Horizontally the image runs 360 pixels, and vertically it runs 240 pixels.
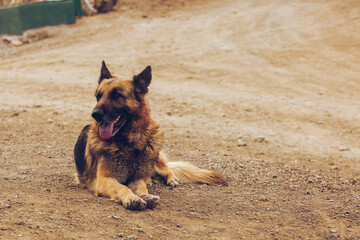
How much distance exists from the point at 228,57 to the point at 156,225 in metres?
12.4

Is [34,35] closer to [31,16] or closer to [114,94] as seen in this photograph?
[31,16]

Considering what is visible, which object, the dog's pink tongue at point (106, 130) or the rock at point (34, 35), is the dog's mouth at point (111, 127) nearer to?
the dog's pink tongue at point (106, 130)

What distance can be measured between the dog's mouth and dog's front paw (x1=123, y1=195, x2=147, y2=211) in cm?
88

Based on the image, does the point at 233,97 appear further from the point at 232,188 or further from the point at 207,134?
the point at 232,188

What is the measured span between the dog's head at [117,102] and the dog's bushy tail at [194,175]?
4.22ft

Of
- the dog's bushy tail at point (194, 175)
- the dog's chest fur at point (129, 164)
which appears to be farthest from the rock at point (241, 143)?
the dog's chest fur at point (129, 164)

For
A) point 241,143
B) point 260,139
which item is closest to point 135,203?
point 241,143

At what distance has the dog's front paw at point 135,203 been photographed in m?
4.30

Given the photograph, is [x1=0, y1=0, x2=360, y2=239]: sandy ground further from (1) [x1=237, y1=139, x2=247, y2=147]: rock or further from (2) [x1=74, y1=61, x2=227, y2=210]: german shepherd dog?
(2) [x1=74, y1=61, x2=227, y2=210]: german shepherd dog

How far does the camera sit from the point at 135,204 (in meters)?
4.30

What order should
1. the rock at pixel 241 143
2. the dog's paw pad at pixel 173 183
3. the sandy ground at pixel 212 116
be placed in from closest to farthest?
the sandy ground at pixel 212 116 < the dog's paw pad at pixel 173 183 < the rock at pixel 241 143

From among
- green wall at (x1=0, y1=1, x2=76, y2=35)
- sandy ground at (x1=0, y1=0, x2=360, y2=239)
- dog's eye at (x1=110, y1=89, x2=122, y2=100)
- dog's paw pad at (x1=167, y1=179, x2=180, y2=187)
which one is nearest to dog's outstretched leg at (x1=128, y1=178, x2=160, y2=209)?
sandy ground at (x1=0, y1=0, x2=360, y2=239)

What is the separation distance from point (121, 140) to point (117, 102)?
48cm

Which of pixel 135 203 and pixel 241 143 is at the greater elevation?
pixel 135 203
